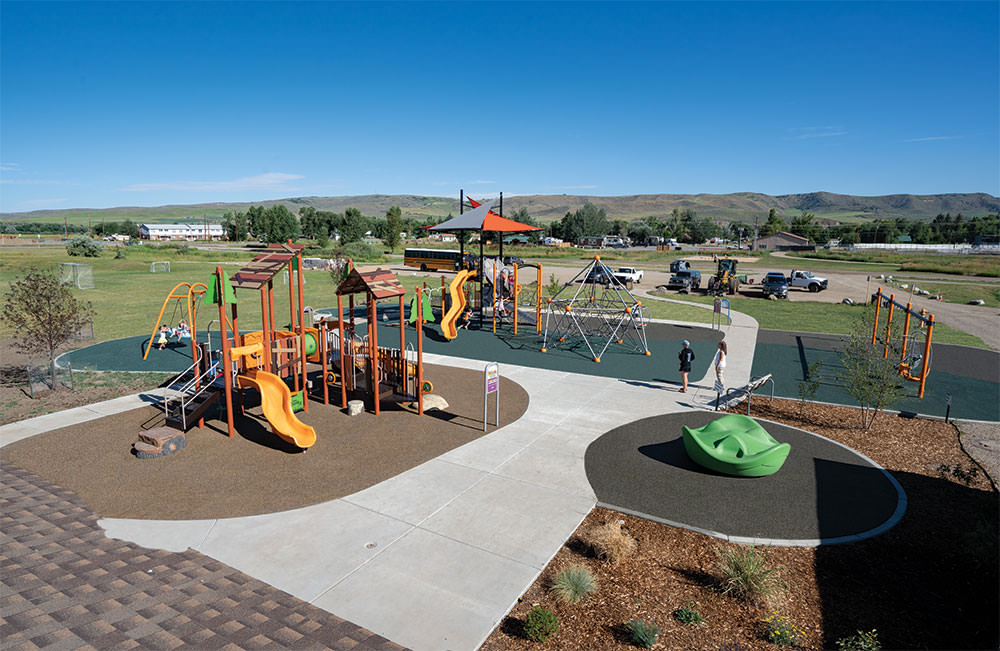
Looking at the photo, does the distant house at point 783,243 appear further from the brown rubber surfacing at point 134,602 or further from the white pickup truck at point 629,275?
the brown rubber surfacing at point 134,602

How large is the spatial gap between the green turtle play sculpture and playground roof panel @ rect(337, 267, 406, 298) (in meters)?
7.78

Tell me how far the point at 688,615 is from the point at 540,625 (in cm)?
191

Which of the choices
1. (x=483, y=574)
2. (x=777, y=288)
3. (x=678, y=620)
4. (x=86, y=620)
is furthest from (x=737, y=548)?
(x=777, y=288)

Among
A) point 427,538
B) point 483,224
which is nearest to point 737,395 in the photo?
point 427,538

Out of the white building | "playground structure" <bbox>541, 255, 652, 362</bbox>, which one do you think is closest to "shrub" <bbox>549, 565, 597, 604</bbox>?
"playground structure" <bbox>541, 255, 652, 362</bbox>

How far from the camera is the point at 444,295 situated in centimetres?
2541

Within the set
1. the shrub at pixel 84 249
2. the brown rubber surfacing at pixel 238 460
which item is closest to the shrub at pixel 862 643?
the brown rubber surfacing at pixel 238 460

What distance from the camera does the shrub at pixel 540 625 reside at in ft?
20.2

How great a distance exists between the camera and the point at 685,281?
136 ft

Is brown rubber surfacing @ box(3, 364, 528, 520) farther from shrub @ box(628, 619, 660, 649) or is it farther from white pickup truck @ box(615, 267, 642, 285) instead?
white pickup truck @ box(615, 267, 642, 285)

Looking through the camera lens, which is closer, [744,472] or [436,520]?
[436,520]

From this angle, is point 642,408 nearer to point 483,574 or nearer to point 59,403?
point 483,574

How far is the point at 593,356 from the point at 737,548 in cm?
1279

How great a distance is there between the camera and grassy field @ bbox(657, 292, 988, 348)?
82.5ft
